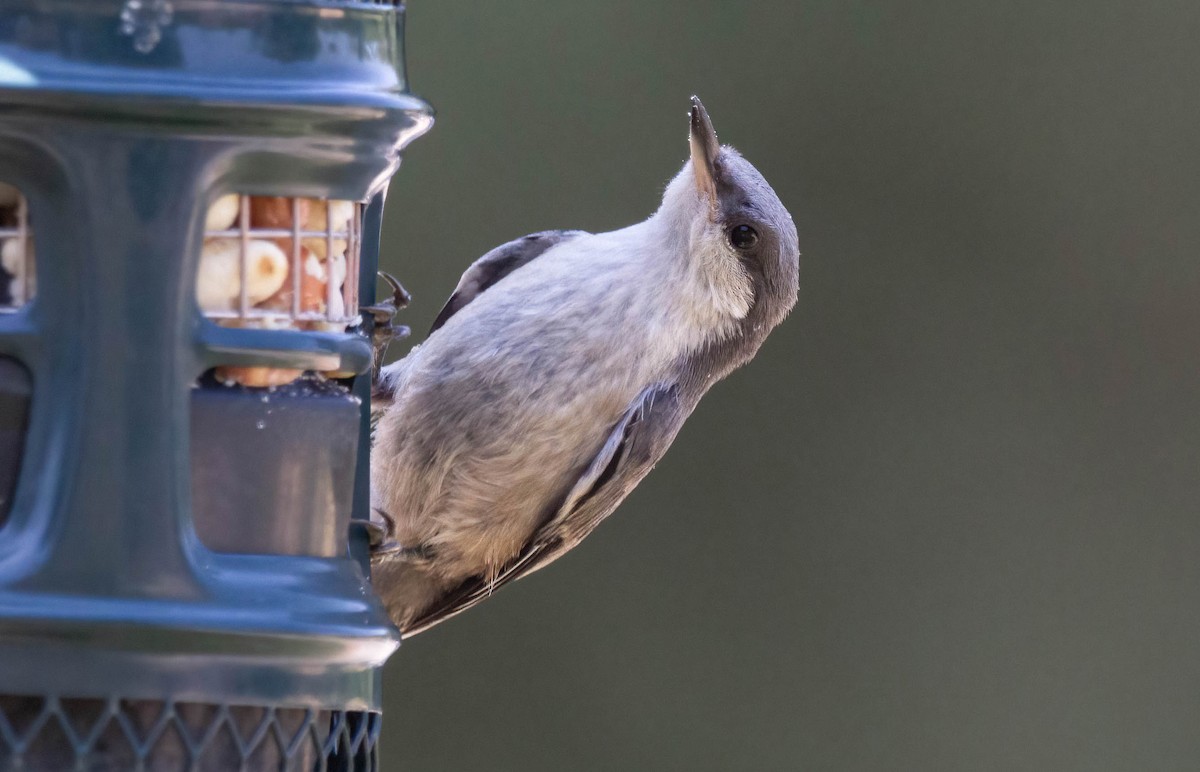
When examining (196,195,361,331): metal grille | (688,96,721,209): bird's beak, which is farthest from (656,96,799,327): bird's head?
(196,195,361,331): metal grille

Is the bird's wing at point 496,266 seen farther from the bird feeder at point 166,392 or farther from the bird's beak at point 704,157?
the bird feeder at point 166,392

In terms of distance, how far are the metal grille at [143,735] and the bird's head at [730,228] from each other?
86.6 inches

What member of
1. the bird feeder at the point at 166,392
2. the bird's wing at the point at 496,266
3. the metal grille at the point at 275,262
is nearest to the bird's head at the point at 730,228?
the bird's wing at the point at 496,266

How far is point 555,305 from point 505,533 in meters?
0.48

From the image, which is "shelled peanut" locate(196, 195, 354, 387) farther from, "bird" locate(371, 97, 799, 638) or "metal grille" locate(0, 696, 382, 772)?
"bird" locate(371, 97, 799, 638)

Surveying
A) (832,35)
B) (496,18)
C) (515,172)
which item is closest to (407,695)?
(515,172)

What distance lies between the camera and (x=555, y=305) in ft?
13.6

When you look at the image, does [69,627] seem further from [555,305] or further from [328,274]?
[555,305]

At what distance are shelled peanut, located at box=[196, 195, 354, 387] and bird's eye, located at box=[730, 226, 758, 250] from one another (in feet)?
6.48

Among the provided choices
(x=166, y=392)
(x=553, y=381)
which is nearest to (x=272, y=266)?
(x=166, y=392)

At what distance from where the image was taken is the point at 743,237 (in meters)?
4.35

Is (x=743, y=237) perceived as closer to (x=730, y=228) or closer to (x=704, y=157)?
(x=730, y=228)

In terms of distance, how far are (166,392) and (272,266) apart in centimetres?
24

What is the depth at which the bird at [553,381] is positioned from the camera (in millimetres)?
4113
